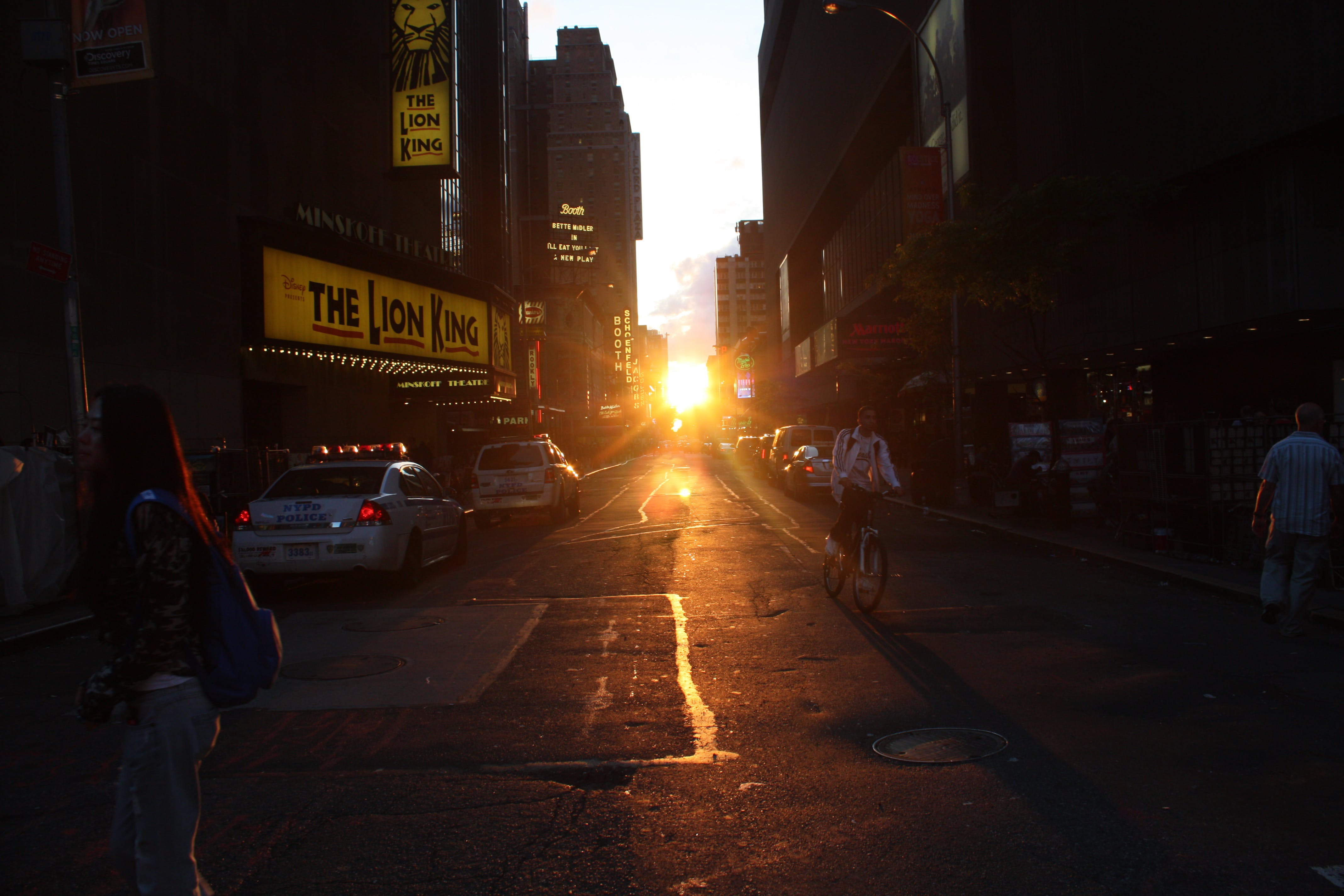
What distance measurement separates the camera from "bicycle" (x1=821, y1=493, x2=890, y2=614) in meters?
9.26

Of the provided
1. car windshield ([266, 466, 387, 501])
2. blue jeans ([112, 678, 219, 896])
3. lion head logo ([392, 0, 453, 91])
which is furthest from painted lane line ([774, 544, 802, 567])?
lion head logo ([392, 0, 453, 91])

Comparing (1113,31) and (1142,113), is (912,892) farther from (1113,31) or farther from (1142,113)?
(1113,31)

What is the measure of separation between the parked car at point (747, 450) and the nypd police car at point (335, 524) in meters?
30.5

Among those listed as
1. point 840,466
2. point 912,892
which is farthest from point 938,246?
point 912,892

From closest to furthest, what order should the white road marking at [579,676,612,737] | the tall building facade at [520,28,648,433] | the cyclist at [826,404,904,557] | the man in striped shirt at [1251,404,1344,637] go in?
1. the white road marking at [579,676,612,737]
2. the man in striped shirt at [1251,404,1344,637]
3. the cyclist at [826,404,904,557]
4. the tall building facade at [520,28,648,433]

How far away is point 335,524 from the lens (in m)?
10.8

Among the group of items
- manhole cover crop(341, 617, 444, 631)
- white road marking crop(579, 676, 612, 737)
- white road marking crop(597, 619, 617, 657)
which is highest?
manhole cover crop(341, 617, 444, 631)

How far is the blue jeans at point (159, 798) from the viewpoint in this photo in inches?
113

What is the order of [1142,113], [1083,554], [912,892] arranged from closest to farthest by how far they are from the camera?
Answer: [912,892] < [1083,554] < [1142,113]

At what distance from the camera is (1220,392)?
21.1 meters

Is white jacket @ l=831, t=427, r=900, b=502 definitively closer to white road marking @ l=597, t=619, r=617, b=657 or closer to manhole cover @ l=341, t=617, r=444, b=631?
white road marking @ l=597, t=619, r=617, b=657

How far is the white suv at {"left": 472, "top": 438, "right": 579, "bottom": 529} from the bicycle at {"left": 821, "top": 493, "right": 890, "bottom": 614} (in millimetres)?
10823

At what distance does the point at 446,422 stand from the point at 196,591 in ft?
131

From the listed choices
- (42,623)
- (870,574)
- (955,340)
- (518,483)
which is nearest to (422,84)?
(518,483)
